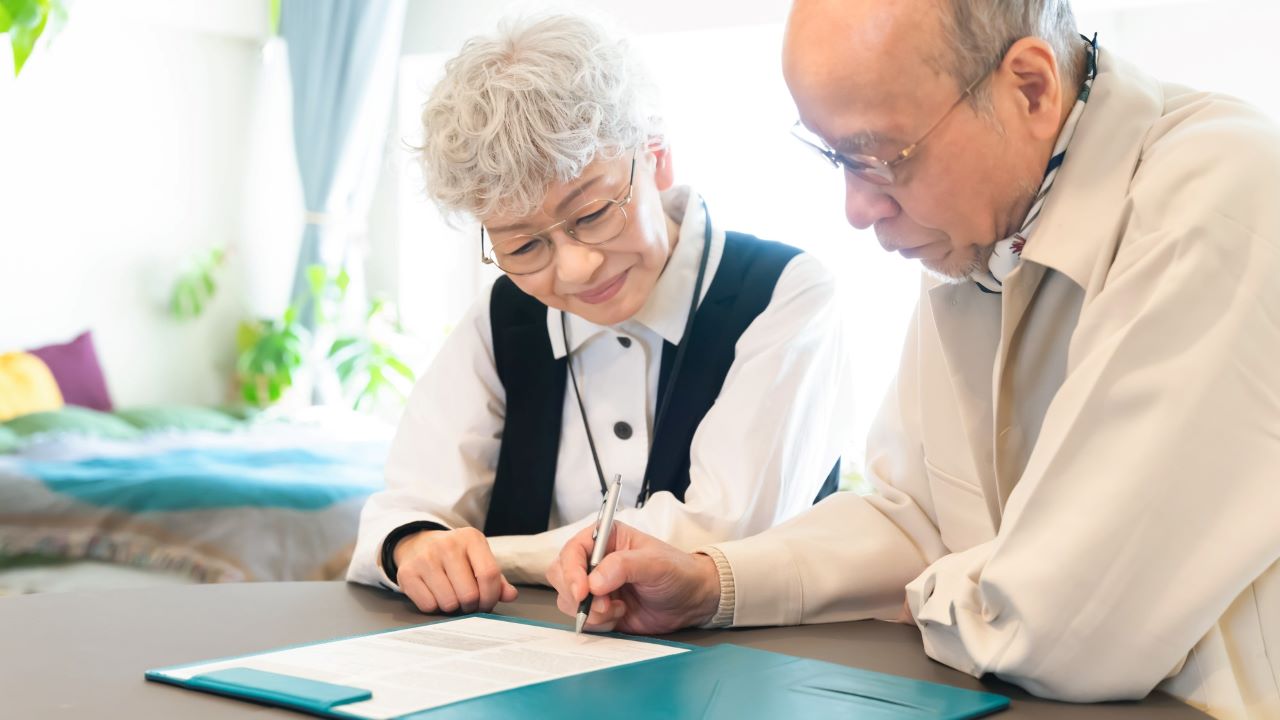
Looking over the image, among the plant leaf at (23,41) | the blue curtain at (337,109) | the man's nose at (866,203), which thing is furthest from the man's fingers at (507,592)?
the blue curtain at (337,109)

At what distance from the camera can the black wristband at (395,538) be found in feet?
5.23

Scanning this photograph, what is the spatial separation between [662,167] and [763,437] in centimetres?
49

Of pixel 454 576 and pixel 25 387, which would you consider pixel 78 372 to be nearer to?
pixel 25 387

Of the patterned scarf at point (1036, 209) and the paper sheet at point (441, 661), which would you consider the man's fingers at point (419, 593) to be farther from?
the patterned scarf at point (1036, 209)

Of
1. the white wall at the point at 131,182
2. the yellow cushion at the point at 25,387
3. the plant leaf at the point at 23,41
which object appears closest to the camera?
the plant leaf at the point at 23,41

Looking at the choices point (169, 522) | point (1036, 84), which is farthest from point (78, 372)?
point (1036, 84)

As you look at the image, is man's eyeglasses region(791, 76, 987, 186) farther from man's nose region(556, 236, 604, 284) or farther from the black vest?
the black vest

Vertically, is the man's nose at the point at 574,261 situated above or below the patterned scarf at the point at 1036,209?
below

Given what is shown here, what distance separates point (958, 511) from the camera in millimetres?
1342

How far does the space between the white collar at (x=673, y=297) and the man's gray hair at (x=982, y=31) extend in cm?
82

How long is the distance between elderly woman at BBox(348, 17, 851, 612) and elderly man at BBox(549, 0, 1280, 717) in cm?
32

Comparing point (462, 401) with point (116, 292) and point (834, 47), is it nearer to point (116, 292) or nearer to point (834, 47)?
point (834, 47)

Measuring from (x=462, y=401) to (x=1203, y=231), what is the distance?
49.2 inches

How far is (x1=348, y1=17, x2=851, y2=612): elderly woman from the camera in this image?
1706mm
